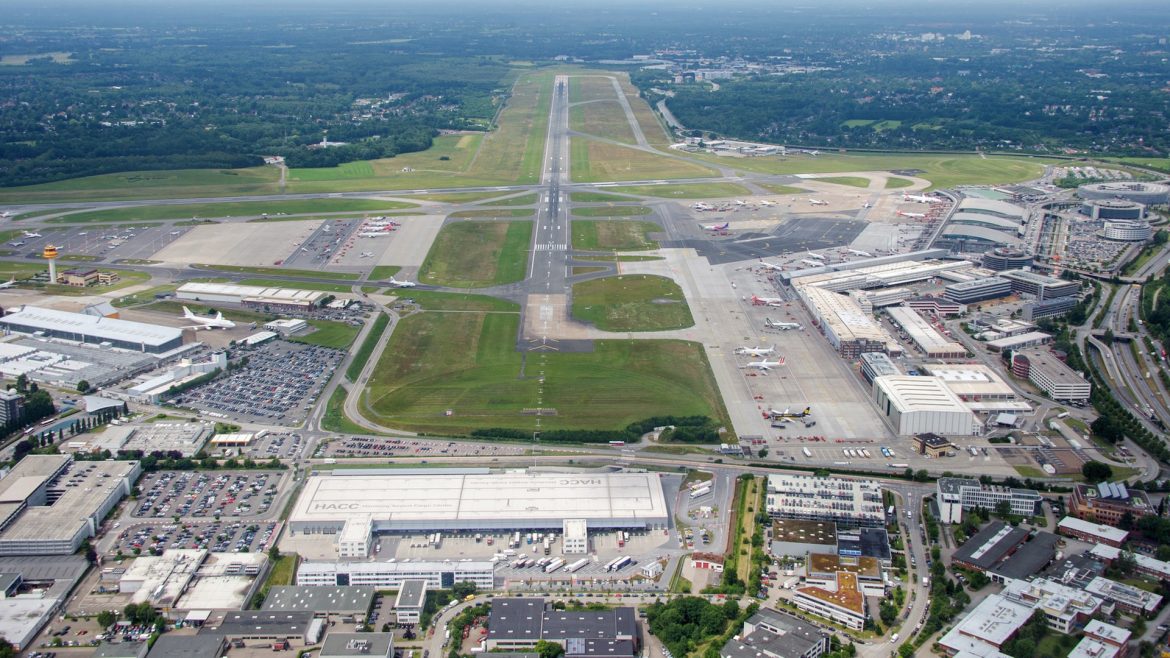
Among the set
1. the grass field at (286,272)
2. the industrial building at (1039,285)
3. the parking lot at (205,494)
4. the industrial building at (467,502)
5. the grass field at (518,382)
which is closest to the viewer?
the industrial building at (467,502)

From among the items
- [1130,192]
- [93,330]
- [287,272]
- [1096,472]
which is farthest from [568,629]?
[1130,192]

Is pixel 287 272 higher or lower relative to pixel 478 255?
lower

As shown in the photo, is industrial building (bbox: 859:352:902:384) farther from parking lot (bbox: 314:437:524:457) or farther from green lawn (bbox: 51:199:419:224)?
green lawn (bbox: 51:199:419:224)

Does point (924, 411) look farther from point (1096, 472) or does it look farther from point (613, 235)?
point (613, 235)

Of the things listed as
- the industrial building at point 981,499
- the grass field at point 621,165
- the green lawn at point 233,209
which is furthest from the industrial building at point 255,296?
the grass field at point 621,165

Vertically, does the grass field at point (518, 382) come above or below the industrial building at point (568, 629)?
below

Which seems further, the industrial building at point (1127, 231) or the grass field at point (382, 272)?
the industrial building at point (1127, 231)

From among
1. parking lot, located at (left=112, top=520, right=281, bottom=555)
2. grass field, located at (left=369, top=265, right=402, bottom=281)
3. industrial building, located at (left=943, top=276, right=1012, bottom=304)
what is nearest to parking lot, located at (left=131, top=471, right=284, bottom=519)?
parking lot, located at (left=112, top=520, right=281, bottom=555)

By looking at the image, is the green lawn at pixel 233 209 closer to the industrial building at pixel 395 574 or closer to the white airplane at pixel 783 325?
the white airplane at pixel 783 325
